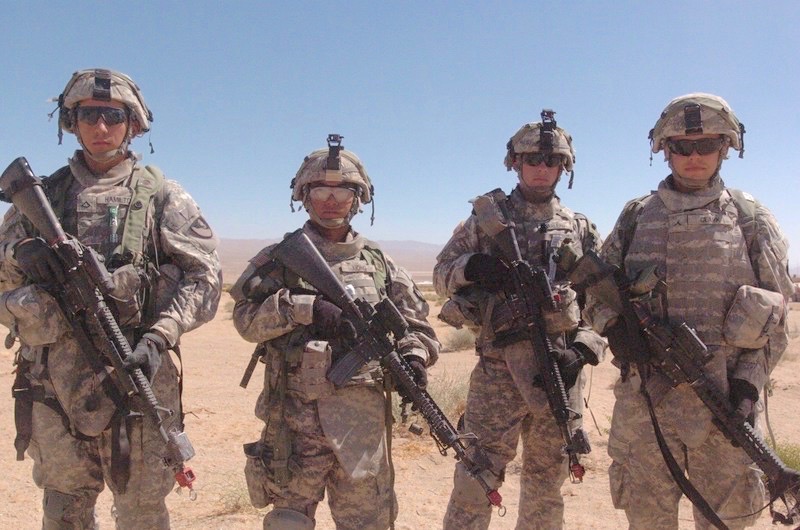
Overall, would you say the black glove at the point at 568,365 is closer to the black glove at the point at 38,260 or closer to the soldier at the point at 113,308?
the soldier at the point at 113,308

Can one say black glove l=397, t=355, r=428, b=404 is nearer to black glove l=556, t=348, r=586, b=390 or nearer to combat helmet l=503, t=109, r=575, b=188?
black glove l=556, t=348, r=586, b=390

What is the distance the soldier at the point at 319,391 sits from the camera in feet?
10.6

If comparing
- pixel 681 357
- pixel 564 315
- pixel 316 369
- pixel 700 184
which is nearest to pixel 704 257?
pixel 700 184

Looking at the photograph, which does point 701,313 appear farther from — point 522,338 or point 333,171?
point 333,171

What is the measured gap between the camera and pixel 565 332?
3984mm

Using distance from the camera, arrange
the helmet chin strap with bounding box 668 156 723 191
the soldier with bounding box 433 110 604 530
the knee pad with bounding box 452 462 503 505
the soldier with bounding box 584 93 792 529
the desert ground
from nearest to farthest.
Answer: the soldier with bounding box 584 93 792 529, the helmet chin strap with bounding box 668 156 723 191, the knee pad with bounding box 452 462 503 505, the soldier with bounding box 433 110 604 530, the desert ground

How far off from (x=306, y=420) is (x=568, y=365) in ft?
4.99

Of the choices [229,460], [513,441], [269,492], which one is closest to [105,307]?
[269,492]

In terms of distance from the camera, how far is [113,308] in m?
3.21

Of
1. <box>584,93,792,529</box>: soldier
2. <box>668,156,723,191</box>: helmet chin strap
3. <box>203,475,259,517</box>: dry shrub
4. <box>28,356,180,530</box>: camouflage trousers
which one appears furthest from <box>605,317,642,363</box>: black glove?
<box>203,475,259,517</box>: dry shrub

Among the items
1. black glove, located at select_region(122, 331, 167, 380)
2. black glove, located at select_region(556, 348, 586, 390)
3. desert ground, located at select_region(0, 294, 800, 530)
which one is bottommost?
desert ground, located at select_region(0, 294, 800, 530)

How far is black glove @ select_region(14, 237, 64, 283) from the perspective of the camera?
302 cm

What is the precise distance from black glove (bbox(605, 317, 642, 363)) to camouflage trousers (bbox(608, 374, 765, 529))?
137 mm

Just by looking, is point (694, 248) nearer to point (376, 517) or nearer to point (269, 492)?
point (376, 517)
